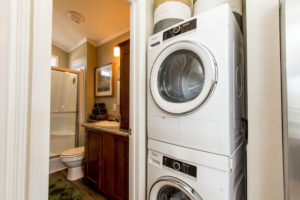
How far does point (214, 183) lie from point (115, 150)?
→ 1052 millimetres

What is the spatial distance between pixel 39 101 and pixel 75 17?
8.20ft

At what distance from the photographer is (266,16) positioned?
0.60m

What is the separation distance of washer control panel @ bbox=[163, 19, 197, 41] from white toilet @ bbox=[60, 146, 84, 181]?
2091 mm

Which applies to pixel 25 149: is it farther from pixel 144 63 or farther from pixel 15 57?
pixel 144 63

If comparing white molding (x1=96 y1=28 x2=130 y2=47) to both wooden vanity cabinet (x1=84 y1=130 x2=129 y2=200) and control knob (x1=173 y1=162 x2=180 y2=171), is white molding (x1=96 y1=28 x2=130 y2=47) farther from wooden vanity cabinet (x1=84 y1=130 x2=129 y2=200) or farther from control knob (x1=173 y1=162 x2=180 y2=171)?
control knob (x1=173 y1=162 x2=180 y2=171)

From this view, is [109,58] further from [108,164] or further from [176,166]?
[176,166]

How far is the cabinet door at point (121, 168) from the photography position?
1.36m

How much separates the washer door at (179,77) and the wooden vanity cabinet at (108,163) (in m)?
0.68

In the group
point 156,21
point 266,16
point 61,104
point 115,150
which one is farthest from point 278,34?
point 61,104

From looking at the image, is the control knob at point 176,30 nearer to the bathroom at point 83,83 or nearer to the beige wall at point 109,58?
the bathroom at point 83,83

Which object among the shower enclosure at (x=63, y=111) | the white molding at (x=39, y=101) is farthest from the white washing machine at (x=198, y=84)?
the shower enclosure at (x=63, y=111)

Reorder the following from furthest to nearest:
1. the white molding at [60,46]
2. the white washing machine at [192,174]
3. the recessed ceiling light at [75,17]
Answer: the white molding at [60,46]
the recessed ceiling light at [75,17]
the white washing machine at [192,174]

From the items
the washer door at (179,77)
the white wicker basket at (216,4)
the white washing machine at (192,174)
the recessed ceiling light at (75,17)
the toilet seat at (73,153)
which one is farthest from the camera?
the recessed ceiling light at (75,17)

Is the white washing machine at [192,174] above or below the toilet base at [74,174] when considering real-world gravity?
above
